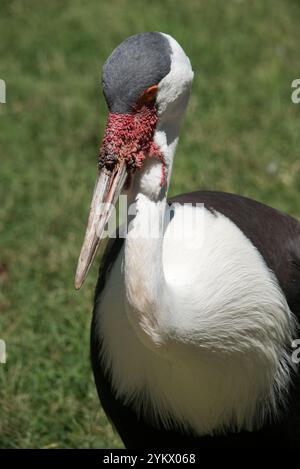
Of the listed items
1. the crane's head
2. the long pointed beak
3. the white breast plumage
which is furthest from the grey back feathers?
the white breast plumage

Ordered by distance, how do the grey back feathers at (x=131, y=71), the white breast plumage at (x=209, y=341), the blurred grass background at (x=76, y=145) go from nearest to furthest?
the grey back feathers at (x=131, y=71), the white breast plumage at (x=209, y=341), the blurred grass background at (x=76, y=145)

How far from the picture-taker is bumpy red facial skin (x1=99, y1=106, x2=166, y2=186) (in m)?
3.08

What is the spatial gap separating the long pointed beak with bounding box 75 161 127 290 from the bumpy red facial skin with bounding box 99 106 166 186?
0.03 metres

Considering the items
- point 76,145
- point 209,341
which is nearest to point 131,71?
point 209,341

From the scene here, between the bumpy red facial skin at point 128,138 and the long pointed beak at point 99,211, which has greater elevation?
the bumpy red facial skin at point 128,138

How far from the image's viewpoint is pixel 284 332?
11.9 feet

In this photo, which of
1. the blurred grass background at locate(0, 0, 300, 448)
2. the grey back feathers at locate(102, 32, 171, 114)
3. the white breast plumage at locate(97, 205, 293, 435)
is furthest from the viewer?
the blurred grass background at locate(0, 0, 300, 448)

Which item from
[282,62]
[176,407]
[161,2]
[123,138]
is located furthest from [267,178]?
[123,138]

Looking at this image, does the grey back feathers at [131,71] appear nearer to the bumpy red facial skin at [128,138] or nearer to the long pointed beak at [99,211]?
the bumpy red facial skin at [128,138]

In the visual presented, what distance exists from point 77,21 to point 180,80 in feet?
15.5

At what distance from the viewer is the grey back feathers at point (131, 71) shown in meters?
3.06

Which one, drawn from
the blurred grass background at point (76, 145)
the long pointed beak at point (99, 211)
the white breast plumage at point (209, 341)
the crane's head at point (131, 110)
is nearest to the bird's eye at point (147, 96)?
the crane's head at point (131, 110)

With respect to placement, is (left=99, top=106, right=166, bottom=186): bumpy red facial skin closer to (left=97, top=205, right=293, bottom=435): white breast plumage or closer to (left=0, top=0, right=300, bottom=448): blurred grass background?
(left=97, top=205, right=293, bottom=435): white breast plumage

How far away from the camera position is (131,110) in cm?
308
